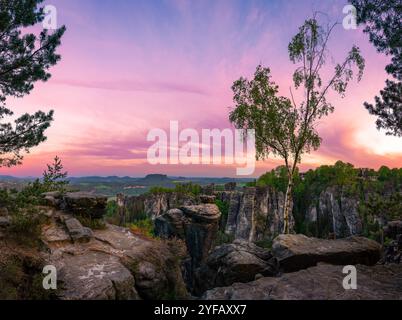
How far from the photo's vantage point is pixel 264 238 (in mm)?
145375

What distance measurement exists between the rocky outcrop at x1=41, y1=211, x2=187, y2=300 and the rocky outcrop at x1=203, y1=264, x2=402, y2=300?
3.45m

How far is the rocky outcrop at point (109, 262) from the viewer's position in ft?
41.8

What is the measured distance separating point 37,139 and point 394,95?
62.1ft

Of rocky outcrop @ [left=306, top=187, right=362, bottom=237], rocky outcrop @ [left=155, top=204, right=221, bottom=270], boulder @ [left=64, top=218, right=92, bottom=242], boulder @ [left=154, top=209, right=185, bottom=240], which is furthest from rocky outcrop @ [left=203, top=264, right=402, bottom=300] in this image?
rocky outcrop @ [left=306, top=187, right=362, bottom=237]

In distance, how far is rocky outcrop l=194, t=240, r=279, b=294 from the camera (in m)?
16.9

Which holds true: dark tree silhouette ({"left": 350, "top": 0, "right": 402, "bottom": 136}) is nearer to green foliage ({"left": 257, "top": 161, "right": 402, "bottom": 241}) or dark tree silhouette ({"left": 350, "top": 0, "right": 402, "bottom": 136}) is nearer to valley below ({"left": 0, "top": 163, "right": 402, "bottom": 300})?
valley below ({"left": 0, "top": 163, "right": 402, "bottom": 300})

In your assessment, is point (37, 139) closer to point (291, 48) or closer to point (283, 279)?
point (283, 279)

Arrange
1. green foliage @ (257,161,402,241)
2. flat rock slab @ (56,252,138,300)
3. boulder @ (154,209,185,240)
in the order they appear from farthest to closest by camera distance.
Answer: green foliage @ (257,161,402,241) < boulder @ (154,209,185,240) < flat rock slab @ (56,252,138,300)

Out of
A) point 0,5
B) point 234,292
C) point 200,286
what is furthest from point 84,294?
point 0,5

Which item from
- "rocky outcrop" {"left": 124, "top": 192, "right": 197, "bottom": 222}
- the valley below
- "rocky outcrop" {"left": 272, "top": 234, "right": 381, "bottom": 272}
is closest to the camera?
the valley below

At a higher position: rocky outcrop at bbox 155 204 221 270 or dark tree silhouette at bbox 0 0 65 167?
dark tree silhouette at bbox 0 0 65 167

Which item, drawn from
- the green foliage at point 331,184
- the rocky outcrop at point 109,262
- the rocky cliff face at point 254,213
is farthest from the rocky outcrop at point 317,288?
the rocky cliff face at point 254,213

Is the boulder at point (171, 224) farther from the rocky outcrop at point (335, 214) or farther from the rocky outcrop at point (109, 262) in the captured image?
the rocky outcrop at point (335, 214)

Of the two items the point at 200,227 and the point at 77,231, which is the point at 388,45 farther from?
the point at 200,227
